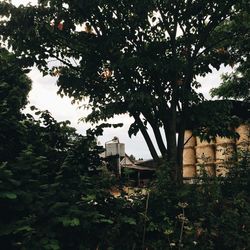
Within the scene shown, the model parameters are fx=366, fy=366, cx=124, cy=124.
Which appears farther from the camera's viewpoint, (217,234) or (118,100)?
(118,100)

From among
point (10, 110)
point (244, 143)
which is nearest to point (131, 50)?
point (244, 143)

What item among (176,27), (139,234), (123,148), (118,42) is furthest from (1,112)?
(123,148)

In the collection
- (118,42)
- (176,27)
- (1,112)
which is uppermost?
(176,27)

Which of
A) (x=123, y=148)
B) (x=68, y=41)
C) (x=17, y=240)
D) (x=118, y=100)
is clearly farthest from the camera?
(x=123, y=148)

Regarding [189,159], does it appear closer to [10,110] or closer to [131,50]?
[131,50]

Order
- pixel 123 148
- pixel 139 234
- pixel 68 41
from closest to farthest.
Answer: pixel 139 234 → pixel 68 41 → pixel 123 148

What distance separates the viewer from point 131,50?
338 inches

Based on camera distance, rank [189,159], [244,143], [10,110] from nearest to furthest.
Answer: [10,110]
[244,143]
[189,159]

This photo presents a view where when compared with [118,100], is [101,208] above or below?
below

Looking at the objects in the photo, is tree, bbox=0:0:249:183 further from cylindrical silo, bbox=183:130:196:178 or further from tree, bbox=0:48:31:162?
cylindrical silo, bbox=183:130:196:178

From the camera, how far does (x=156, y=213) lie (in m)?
5.08

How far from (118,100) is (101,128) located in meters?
3.39

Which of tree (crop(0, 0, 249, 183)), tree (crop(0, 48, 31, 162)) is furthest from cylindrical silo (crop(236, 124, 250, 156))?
tree (crop(0, 48, 31, 162))

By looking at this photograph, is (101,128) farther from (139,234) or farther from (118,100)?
(118,100)
